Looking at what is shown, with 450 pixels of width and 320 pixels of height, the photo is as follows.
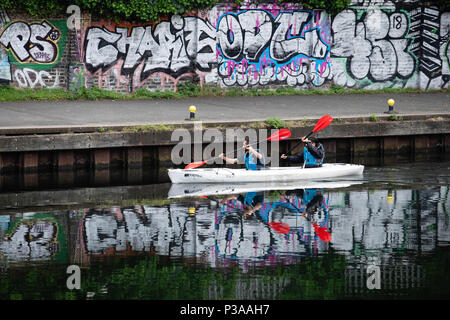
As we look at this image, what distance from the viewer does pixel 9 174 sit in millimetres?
21328

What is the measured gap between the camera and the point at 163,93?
27.8 meters

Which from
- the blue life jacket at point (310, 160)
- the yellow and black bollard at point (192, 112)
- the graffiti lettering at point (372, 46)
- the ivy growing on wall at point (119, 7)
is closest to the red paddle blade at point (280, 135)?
the blue life jacket at point (310, 160)

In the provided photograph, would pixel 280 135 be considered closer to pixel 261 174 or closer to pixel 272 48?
pixel 261 174

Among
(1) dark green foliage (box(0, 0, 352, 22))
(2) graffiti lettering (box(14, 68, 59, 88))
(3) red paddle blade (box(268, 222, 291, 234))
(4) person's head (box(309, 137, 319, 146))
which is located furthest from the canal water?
(1) dark green foliage (box(0, 0, 352, 22))

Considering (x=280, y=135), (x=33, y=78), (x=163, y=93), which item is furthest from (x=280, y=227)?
(x=33, y=78)

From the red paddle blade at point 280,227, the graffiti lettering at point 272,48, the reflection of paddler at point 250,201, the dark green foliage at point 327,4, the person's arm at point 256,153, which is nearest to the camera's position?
the red paddle blade at point 280,227

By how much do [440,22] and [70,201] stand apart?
16.9m

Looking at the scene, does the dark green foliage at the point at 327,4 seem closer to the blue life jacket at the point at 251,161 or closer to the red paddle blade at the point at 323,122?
the red paddle blade at the point at 323,122

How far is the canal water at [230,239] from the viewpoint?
44.1 ft

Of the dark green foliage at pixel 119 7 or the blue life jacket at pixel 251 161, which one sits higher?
the dark green foliage at pixel 119 7

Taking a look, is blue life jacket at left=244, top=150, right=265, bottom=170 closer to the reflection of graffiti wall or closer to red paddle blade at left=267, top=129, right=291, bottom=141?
red paddle blade at left=267, top=129, right=291, bottom=141

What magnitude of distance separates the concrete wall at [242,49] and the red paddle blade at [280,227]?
457 inches
